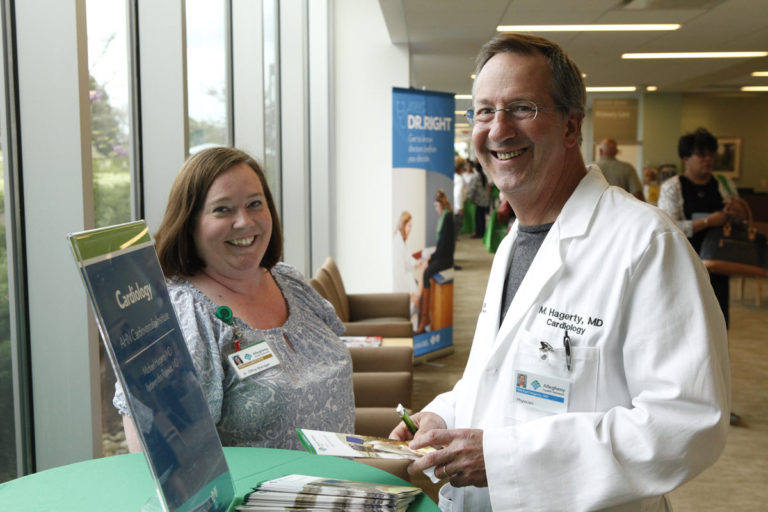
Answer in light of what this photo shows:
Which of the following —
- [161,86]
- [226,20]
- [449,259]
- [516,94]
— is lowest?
[449,259]

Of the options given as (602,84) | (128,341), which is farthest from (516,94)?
(602,84)

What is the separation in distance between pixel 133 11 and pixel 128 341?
7.54 ft

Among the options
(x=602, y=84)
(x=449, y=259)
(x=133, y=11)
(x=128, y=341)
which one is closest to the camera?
(x=128, y=341)

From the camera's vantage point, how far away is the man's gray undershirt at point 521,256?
6.36 feet

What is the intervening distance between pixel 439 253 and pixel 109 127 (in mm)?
4838

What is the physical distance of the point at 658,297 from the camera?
5.00 feet

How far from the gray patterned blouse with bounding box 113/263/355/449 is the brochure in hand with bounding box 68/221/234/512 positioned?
0.64 m

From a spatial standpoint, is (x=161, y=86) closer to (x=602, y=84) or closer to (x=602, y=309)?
(x=602, y=309)

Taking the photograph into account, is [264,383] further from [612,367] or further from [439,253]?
[439,253]

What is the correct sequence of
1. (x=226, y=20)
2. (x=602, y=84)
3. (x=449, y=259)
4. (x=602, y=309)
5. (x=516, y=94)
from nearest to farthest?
(x=602, y=309)
(x=516, y=94)
(x=226, y=20)
(x=449, y=259)
(x=602, y=84)

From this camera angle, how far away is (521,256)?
6.55 feet

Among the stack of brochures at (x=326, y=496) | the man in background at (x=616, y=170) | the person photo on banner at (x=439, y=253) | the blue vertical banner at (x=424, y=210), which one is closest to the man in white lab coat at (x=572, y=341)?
the stack of brochures at (x=326, y=496)

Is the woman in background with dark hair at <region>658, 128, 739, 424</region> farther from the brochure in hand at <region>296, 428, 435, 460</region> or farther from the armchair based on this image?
the brochure in hand at <region>296, 428, 435, 460</region>

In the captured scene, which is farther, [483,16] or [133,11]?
[483,16]
